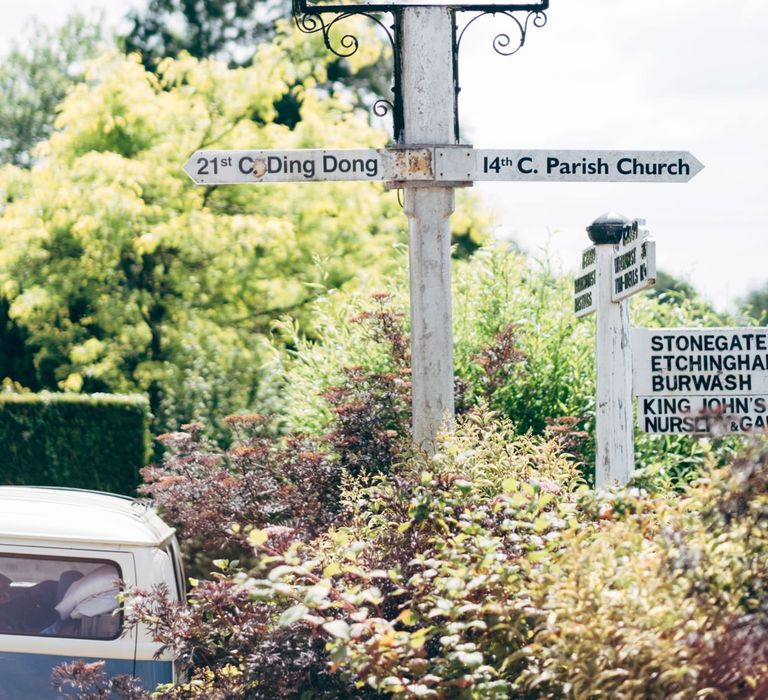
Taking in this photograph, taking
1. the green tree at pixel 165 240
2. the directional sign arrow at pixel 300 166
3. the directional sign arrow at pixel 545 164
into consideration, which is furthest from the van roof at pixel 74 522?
the green tree at pixel 165 240

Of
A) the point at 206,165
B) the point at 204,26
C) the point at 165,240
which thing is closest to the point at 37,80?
the point at 204,26

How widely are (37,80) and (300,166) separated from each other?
3055cm

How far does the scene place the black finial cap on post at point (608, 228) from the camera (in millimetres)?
6359

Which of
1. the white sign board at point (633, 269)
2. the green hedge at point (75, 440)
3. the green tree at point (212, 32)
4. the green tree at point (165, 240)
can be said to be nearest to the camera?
the white sign board at point (633, 269)

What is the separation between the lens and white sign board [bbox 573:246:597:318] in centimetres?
655

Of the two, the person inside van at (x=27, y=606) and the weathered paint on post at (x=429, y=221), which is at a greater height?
the weathered paint on post at (x=429, y=221)

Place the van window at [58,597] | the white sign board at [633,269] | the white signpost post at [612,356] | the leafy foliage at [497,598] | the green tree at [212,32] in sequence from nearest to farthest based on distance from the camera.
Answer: the leafy foliage at [497,598], the white sign board at [633,269], the van window at [58,597], the white signpost post at [612,356], the green tree at [212,32]

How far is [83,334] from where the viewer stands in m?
16.1

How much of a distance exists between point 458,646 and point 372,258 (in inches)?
501

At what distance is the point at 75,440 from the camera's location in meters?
13.2

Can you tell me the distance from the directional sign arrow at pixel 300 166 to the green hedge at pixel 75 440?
7554mm

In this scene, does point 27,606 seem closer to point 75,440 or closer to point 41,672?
point 41,672

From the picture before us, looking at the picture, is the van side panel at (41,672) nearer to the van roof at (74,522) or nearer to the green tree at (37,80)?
the van roof at (74,522)

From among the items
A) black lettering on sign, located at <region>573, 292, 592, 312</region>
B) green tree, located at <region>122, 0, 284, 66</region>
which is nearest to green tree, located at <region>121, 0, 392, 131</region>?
green tree, located at <region>122, 0, 284, 66</region>
